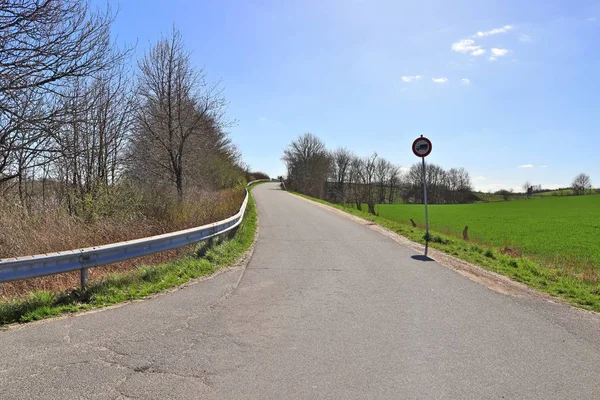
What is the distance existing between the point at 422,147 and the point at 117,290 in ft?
31.2

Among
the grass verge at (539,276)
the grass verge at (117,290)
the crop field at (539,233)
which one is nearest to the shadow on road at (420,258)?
the grass verge at (539,276)

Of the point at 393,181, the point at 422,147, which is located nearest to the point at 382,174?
the point at 393,181

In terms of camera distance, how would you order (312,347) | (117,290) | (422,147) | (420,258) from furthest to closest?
(422,147), (420,258), (117,290), (312,347)

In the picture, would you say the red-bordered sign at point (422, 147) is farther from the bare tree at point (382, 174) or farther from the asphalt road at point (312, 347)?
the bare tree at point (382, 174)

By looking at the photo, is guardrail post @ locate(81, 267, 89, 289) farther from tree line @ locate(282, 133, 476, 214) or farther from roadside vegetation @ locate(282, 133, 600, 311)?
tree line @ locate(282, 133, 476, 214)

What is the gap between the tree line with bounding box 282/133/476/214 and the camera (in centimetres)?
6055

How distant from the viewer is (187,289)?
6297 mm

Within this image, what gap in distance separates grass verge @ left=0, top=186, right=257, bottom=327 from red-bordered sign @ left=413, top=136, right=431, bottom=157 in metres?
6.55

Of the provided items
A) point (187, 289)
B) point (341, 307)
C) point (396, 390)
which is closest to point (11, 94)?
point (187, 289)

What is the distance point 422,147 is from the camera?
40.0ft

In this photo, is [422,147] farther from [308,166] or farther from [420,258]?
[308,166]

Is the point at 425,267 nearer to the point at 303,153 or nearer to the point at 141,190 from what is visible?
the point at 141,190

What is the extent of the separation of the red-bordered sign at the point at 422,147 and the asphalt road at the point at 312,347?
238 inches

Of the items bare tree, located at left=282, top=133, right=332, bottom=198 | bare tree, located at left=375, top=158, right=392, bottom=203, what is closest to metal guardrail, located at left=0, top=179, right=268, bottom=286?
bare tree, located at left=282, top=133, right=332, bottom=198
